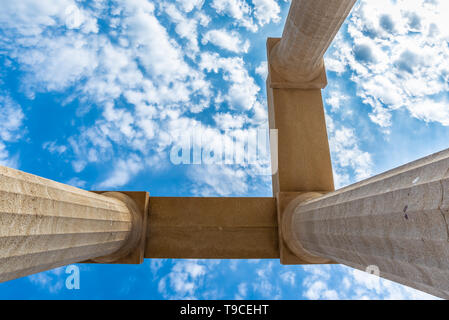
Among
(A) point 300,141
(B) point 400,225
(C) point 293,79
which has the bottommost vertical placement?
(B) point 400,225

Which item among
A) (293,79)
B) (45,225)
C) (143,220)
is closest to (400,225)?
(45,225)

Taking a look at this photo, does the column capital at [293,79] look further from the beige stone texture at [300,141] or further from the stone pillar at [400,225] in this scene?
the stone pillar at [400,225]

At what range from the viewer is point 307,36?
1886 cm

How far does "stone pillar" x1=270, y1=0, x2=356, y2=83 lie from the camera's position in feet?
54.8

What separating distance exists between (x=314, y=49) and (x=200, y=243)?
51.2 ft

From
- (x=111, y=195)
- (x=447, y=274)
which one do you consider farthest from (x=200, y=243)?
(x=447, y=274)

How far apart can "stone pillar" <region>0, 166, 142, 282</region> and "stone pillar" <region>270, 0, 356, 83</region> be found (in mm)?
15849

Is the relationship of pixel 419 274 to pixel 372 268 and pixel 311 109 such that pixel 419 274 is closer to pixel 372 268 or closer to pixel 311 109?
pixel 372 268

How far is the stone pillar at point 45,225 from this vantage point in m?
7.08

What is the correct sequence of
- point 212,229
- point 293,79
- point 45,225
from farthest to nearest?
point 293,79, point 212,229, point 45,225

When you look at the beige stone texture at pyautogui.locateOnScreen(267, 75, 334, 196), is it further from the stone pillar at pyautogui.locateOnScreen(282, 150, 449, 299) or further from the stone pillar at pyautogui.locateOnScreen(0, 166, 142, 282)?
the stone pillar at pyautogui.locateOnScreen(0, 166, 142, 282)

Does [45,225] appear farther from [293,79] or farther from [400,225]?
[293,79]

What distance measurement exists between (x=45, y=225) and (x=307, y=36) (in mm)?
18079

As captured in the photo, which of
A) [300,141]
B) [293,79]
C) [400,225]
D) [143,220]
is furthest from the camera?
[293,79]
